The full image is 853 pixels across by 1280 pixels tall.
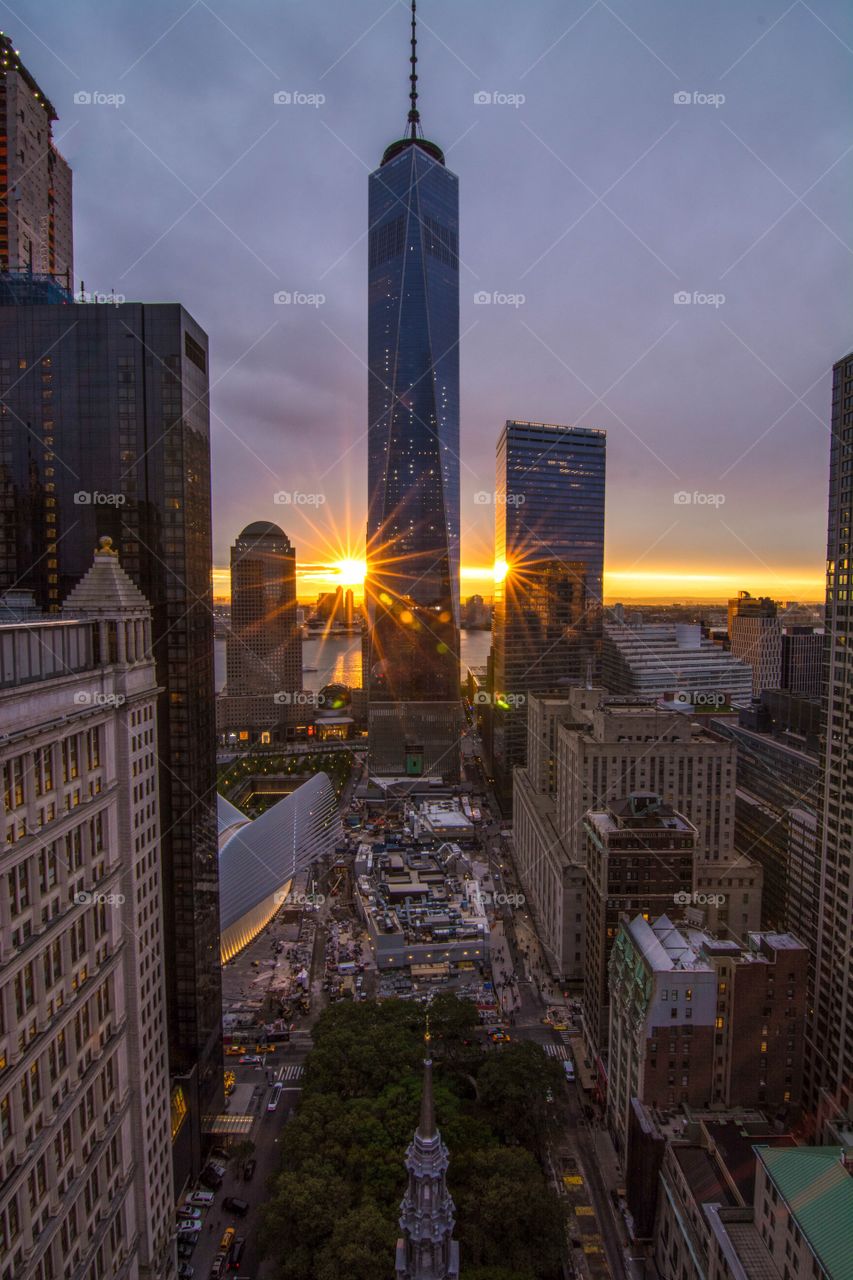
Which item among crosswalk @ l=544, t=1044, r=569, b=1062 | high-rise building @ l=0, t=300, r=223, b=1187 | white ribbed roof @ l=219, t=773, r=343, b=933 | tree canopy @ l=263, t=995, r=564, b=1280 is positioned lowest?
crosswalk @ l=544, t=1044, r=569, b=1062

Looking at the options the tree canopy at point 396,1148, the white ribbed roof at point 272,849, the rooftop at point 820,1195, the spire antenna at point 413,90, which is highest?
the spire antenna at point 413,90

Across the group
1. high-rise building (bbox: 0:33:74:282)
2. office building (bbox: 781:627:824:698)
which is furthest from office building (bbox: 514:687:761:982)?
office building (bbox: 781:627:824:698)

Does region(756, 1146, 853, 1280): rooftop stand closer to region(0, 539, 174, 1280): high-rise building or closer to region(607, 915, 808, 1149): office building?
region(607, 915, 808, 1149): office building

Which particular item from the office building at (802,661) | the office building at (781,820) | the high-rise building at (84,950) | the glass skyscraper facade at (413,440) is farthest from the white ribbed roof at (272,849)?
the office building at (802,661)

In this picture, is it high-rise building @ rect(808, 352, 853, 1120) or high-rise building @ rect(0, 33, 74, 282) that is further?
high-rise building @ rect(0, 33, 74, 282)

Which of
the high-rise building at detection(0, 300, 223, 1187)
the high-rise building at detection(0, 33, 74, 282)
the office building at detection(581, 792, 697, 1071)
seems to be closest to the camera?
the high-rise building at detection(0, 300, 223, 1187)

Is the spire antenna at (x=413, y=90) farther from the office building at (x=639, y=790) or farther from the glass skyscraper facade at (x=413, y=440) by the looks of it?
the office building at (x=639, y=790)
